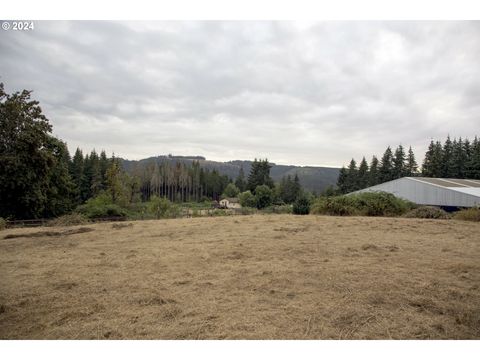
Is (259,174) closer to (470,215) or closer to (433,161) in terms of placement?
(433,161)

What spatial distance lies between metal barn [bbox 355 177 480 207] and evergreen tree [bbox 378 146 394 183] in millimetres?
28783

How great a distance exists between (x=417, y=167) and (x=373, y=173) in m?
8.28

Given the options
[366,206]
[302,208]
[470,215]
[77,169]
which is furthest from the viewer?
[77,169]

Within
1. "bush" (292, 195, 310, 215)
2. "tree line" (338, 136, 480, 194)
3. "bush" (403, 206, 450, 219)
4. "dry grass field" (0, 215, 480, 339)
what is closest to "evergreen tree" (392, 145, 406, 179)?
"tree line" (338, 136, 480, 194)

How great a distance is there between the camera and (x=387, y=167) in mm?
53688

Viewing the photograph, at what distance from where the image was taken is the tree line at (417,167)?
45.8 metres

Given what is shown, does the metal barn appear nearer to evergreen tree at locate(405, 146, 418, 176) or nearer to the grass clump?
the grass clump

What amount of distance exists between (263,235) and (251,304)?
479 centimetres

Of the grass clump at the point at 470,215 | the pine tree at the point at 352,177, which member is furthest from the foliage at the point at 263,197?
the grass clump at the point at 470,215

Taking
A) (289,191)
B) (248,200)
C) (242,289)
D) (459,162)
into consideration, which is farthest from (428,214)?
(289,191)

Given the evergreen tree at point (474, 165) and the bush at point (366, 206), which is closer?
the bush at point (366, 206)

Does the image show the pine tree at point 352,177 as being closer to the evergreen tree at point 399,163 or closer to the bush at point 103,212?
the evergreen tree at point 399,163

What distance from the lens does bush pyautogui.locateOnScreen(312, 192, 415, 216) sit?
48.4ft

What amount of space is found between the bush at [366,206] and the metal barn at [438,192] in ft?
15.3
